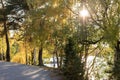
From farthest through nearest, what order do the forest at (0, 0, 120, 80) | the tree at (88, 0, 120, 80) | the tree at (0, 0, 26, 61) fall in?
the tree at (0, 0, 26, 61) < the tree at (88, 0, 120, 80) < the forest at (0, 0, 120, 80)

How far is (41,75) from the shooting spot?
18.9 metres

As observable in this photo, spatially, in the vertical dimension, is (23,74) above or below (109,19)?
below

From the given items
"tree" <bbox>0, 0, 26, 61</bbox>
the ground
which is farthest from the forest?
"tree" <bbox>0, 0, 26, 61</bbox>

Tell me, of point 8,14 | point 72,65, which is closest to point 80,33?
point 72,65

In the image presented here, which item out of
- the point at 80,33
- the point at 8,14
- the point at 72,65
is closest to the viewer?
the point at 72,65

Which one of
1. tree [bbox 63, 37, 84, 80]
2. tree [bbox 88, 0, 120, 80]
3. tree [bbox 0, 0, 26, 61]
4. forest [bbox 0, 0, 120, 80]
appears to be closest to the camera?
tree [bbox 63, 37, 84, 80]

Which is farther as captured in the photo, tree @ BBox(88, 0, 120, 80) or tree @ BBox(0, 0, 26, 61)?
tree @ BBox(0, 0, 26, 61)

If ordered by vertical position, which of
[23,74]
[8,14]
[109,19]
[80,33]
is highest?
[8,14]

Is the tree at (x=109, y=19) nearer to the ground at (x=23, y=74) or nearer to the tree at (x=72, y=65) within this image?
the tree at (x=72, y=65)

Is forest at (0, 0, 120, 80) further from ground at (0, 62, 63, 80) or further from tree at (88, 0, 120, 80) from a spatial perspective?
ground at (0, 62, 63, 80)

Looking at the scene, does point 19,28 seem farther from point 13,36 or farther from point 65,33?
point 65,33

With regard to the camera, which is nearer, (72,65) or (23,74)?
(72,65)

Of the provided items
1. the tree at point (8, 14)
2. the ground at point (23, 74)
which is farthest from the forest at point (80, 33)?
the tree at point (8, 14)

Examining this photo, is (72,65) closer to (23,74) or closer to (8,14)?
(23,74)
